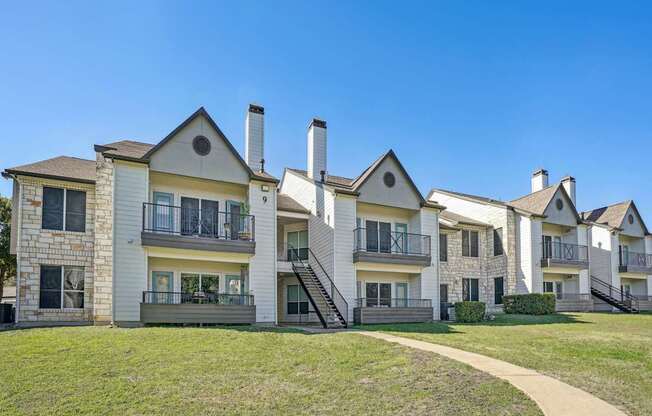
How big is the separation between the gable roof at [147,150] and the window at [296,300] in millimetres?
6419

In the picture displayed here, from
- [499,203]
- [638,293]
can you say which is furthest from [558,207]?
[638,293]

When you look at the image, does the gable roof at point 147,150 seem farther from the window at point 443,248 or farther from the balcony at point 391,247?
the window at point 443,248

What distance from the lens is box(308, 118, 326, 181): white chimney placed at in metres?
26.8

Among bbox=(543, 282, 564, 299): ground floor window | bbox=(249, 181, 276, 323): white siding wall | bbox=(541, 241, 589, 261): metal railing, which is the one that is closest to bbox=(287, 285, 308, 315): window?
bbox=(249, 181, 276, 323): white siding wall

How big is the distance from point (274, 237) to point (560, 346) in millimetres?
11761

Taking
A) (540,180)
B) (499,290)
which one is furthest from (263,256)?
(540,180)

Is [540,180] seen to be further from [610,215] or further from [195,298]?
[195,298]

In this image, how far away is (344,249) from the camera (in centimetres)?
2492

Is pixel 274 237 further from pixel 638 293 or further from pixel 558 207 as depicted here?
pixel 638 293

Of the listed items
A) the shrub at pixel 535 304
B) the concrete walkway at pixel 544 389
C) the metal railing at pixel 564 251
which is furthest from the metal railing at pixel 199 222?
the metal railing at pixel 564 251

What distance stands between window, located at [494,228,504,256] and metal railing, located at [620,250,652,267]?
480 inches

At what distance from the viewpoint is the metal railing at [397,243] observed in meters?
26.9

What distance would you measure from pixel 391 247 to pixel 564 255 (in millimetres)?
14510

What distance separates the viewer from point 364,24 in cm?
1916
